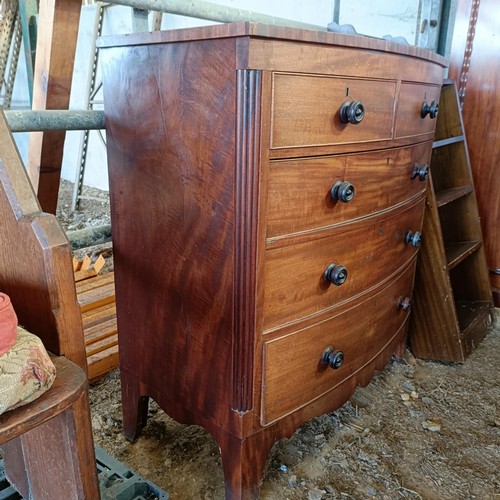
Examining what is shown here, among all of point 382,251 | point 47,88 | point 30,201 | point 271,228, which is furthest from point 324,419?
point 47,88

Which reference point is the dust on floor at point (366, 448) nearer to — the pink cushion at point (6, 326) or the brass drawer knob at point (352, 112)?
the pink cushion at point (6, 326)

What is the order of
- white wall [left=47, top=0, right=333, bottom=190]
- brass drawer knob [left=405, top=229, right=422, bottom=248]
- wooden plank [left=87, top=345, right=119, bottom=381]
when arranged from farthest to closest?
white wall [left=47, top=0, right=333, bottom=190] → wooden plank [left=87, top=345, right=119, bottom=381] → brass drawer knob [left=405, top=229, right=422, bottom=248]

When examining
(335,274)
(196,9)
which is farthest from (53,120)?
(335,274)

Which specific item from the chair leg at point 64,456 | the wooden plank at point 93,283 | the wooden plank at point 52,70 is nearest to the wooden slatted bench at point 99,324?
the wooden plank at point 93,283

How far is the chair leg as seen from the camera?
73 cm

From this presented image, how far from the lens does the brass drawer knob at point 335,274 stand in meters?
1.18

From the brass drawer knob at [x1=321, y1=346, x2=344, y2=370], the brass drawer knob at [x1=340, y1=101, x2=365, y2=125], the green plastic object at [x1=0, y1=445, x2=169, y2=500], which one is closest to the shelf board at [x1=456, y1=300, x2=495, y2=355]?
the brass drawer knob at [x1=321, y1=346, x2=344, y2=370]

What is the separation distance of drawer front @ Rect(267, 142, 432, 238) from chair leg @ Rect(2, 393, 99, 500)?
514mm

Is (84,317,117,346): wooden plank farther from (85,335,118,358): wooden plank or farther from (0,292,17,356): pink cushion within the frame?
(0,292,17,356): pink cushion

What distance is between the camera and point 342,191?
111 centimetres

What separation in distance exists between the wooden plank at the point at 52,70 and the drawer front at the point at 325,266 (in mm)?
827

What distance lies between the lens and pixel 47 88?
4.49ft

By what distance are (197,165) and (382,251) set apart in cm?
66

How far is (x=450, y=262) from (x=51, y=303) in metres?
1.67
